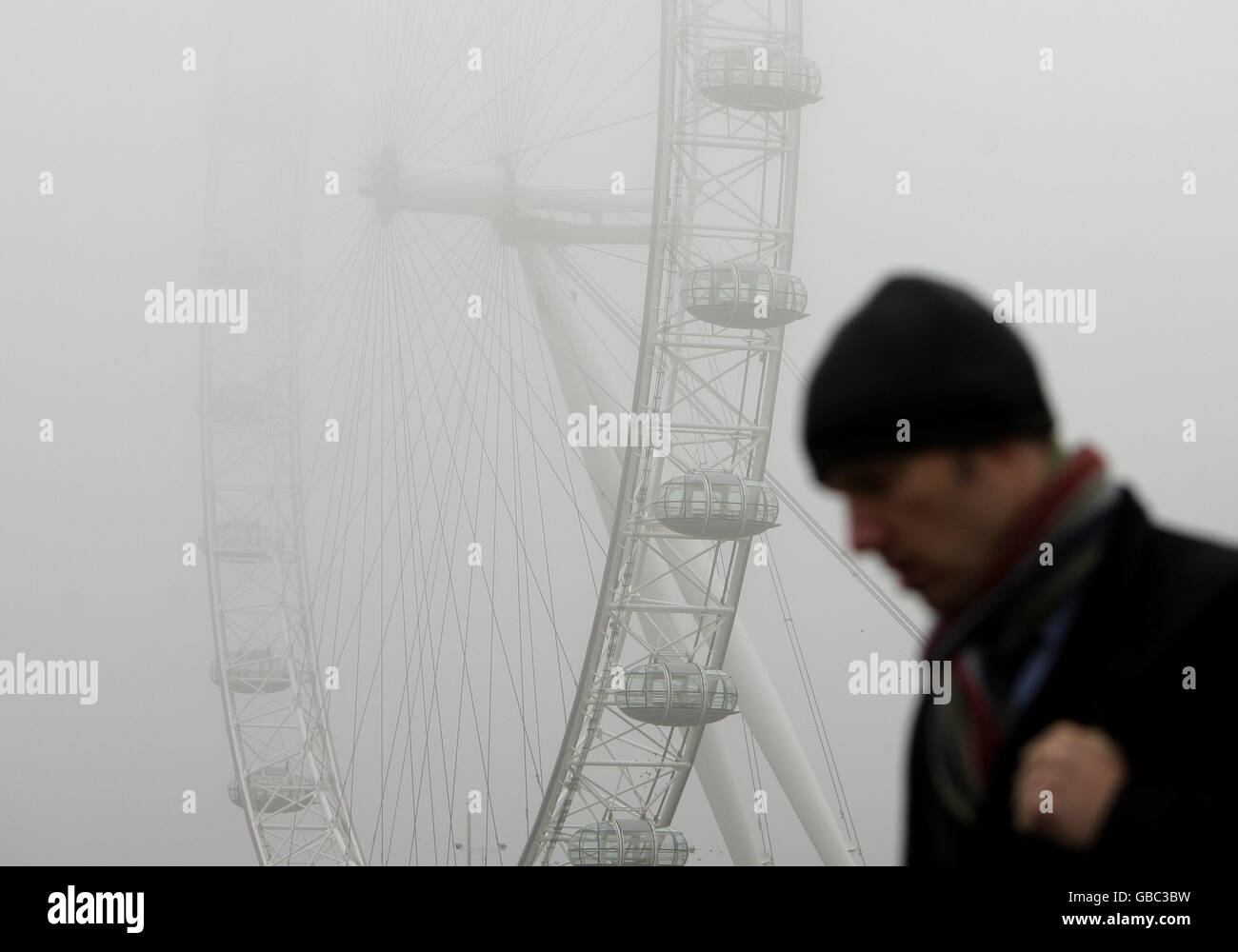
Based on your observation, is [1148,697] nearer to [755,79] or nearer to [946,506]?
[946,506]

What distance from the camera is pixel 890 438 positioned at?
1323 millimetres

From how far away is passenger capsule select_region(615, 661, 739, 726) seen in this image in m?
20.5

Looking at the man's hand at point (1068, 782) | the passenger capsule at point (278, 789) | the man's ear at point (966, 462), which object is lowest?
the passenger capsule at point (278, 789)

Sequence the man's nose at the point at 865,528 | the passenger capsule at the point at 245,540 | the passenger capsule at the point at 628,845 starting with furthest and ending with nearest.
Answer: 1. the passenger capsule at the point at 245,540
2. the passenger capsule at the point at 628,845
3. the man's nose at the point at 865,528

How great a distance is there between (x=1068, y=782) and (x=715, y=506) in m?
18.9

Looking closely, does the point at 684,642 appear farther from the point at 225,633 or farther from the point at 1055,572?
the point at 1055,572

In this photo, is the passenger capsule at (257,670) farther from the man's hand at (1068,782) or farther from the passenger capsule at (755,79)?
the man's hand at (1068,782)

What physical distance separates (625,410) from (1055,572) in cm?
1919

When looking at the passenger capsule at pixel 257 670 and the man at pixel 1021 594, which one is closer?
the man at pixel 1021 594

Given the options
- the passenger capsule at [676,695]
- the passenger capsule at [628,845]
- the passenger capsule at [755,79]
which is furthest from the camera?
the passenger capsule at [676,695]

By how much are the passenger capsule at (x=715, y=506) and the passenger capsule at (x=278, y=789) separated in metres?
11.1

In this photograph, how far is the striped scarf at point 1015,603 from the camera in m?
1.27

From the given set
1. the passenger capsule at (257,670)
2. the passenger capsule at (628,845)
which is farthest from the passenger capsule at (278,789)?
the passenger capsule at (628,845)
